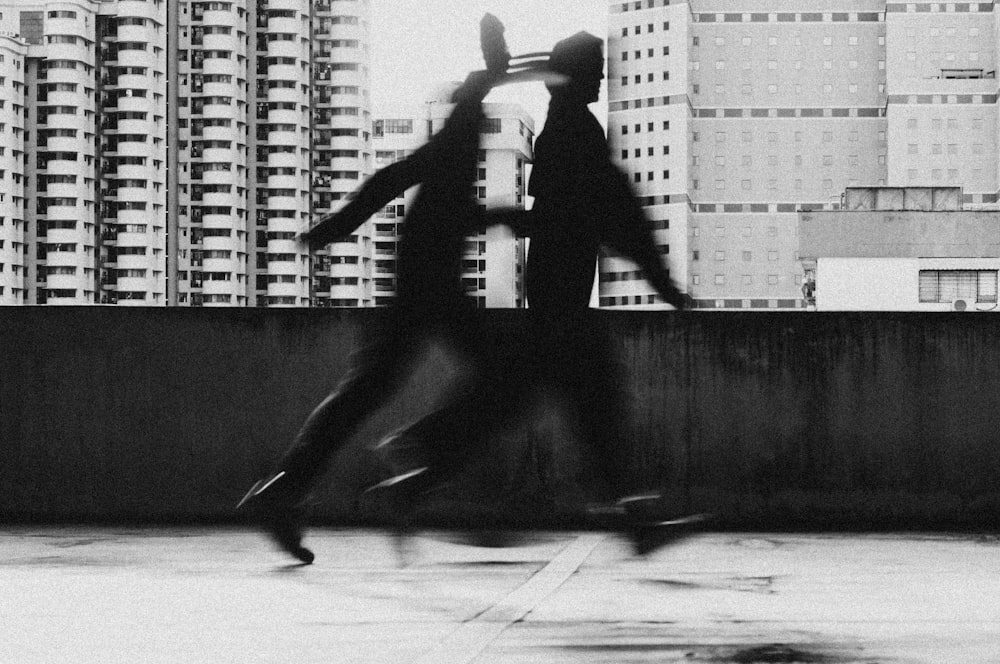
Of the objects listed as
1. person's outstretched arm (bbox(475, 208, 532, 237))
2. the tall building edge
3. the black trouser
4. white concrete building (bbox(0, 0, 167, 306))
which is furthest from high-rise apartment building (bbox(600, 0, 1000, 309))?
person's outstretched arm (bbox(475, 208, 532, 237))

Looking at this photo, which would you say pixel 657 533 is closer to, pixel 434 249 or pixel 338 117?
pixel 434 249

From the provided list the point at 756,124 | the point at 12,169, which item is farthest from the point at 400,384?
the point at 756,124

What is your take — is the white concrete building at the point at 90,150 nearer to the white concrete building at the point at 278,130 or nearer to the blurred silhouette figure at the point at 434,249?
the white concrete building at the point at 278,130

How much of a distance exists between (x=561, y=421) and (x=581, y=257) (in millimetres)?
2710

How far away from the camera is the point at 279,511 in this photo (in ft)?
15.8

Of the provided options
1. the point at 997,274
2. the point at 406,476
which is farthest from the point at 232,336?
the point at 997,274

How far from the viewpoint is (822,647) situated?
3775 millimetres

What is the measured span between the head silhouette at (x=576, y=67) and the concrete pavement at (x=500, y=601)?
1.74 metres

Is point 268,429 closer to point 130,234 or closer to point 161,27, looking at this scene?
point 130,234

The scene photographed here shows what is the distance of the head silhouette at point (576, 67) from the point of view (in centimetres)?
446

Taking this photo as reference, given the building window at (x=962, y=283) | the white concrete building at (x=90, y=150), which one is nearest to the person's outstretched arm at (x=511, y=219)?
the building window at (x=962, y=283)

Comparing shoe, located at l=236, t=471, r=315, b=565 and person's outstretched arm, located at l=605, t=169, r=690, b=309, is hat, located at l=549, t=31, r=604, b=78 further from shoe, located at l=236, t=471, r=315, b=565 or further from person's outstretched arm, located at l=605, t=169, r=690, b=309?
shoe, located at l=236, t=471, r=315, b=565

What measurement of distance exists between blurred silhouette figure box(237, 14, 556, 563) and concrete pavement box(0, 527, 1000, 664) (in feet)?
2.12

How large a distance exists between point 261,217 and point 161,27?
83.8 ft
